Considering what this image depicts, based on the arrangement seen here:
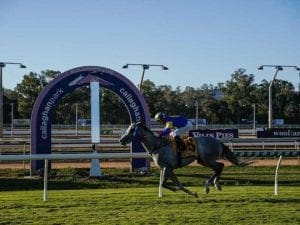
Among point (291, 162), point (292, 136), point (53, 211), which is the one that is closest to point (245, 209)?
point (53, 211)

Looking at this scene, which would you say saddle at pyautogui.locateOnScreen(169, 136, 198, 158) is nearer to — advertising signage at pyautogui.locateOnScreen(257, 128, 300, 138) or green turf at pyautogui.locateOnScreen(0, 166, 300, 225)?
green turf at pyautogui.locateOnScreen(0, 166, 300, 225)

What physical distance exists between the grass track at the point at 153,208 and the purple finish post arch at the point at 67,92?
9.52 metres

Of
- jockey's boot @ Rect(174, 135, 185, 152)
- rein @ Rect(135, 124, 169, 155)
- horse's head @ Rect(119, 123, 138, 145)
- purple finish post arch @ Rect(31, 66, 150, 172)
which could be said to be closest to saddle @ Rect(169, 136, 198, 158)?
jockey's boot @ Rect(174, 135, 185, 152)

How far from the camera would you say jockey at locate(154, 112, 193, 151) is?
31.5 feet

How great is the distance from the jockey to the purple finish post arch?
1016 cm

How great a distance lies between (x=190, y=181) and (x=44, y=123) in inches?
245

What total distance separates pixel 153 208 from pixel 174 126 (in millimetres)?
1787

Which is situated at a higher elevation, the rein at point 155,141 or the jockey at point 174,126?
the jockey at point 174,126

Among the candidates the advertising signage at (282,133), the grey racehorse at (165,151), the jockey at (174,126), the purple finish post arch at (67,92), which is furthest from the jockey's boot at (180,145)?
the advertising signage at (282,133)

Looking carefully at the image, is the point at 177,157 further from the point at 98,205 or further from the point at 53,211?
the point at 53,211

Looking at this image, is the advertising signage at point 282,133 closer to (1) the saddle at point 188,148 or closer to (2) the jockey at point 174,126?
(2) the jockey at point 174,126

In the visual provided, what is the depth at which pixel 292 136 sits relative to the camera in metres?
29.5

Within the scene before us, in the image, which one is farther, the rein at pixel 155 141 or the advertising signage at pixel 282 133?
the advertising signage at pixel 282 133

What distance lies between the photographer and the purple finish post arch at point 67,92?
19938 mm
